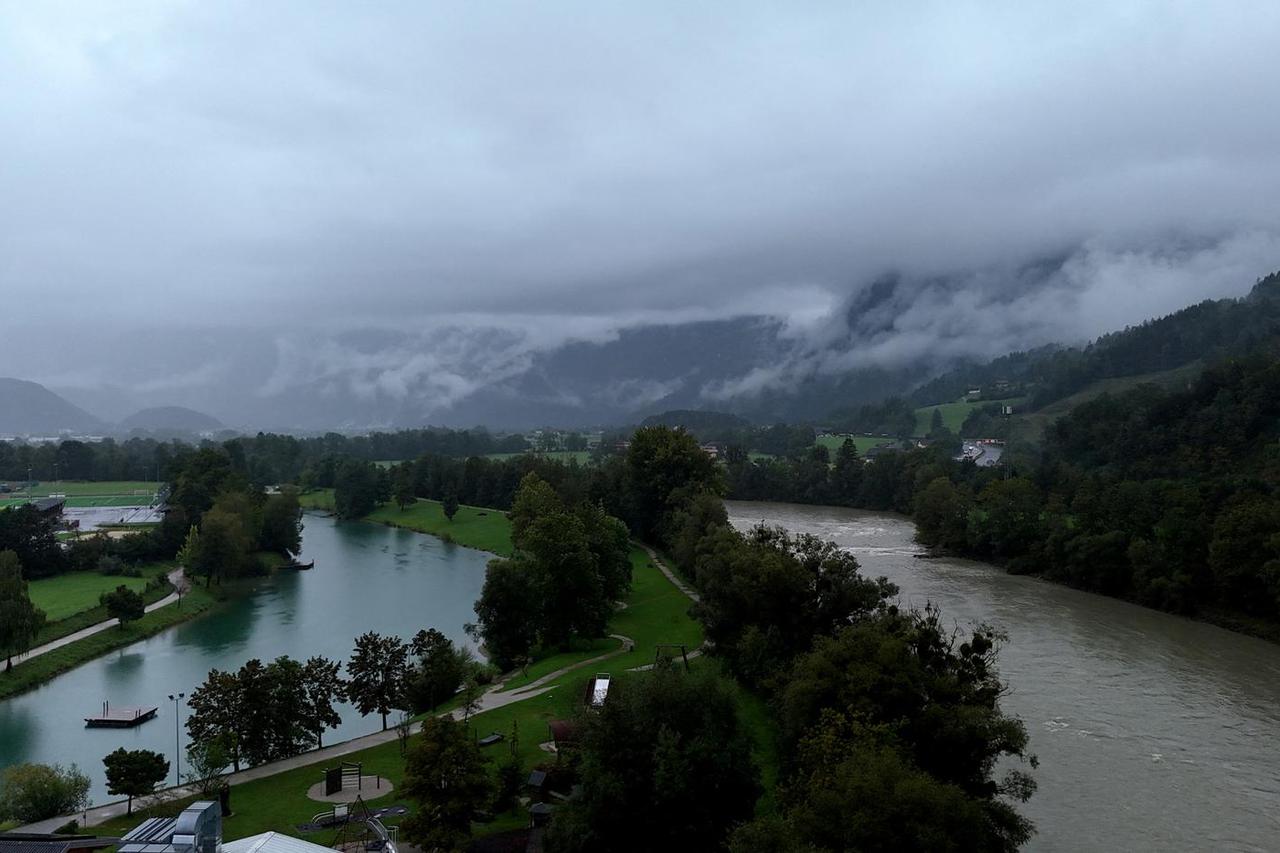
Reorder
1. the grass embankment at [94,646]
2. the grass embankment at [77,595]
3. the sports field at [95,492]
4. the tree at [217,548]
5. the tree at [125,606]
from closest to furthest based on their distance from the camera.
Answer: the grass embankment at [94,646]
the grass embankment at [77,595]
the tree at [125,606]
the tree at [217,548]
the sports field at [95,492]

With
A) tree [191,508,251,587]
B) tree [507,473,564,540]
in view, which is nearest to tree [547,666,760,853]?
tree [507,473,564,540]

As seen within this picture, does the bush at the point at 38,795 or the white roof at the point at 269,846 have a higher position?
the white roof at the point at 269,846

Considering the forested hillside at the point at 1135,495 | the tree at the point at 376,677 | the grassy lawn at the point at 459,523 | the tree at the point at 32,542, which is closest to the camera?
the tree at the point at 376,677

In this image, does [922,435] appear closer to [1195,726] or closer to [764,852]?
[1195,726]

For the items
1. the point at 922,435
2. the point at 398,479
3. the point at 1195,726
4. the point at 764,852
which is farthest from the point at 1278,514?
the point at 922,435

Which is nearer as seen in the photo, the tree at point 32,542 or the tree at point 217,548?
the tree at point 32,542

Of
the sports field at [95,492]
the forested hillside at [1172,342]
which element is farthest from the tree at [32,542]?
the forested hillside at [1172,342]

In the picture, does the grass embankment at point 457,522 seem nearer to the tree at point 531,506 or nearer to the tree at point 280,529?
the tree at point 531,506
